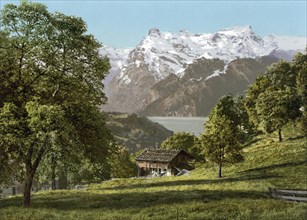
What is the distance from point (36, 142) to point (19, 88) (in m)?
7.11

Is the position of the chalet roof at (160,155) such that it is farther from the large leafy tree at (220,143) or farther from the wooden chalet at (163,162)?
the large leafy tree at (220,143)

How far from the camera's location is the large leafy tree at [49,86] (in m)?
28.5

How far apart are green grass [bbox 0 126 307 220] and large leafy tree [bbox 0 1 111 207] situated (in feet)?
15.1

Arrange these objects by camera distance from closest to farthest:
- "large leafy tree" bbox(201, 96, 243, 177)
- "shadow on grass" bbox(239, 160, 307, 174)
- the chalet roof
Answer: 1. "shadow on grass" bbox(239, 160, 307, 174)
2. "large leafy tree" bbox(201, 96, 243, 177)
3. the chalet roof

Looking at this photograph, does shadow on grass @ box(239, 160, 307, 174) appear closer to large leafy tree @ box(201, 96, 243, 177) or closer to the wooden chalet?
large leafy tree @ box(201, 96, 243, 177)

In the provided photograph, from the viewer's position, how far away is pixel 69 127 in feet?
92.3

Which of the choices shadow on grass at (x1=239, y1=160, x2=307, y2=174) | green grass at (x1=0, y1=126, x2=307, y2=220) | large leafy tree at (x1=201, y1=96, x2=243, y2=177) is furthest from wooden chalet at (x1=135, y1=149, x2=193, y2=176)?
shadow on grass at (x1=239, y1=160, x2=307, y2=174)

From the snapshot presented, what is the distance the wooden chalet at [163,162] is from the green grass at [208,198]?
20.1 metres

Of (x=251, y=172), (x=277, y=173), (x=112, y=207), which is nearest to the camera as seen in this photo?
(x=112, y=207)

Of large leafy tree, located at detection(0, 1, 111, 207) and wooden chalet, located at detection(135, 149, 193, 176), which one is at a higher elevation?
large leafy tree, located at detection(0, 1, 111, 207)

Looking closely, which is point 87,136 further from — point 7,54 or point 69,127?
point 7,54

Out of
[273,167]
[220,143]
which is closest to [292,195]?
[273,167]

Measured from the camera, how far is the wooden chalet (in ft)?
320

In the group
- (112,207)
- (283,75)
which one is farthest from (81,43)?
(283,75)
